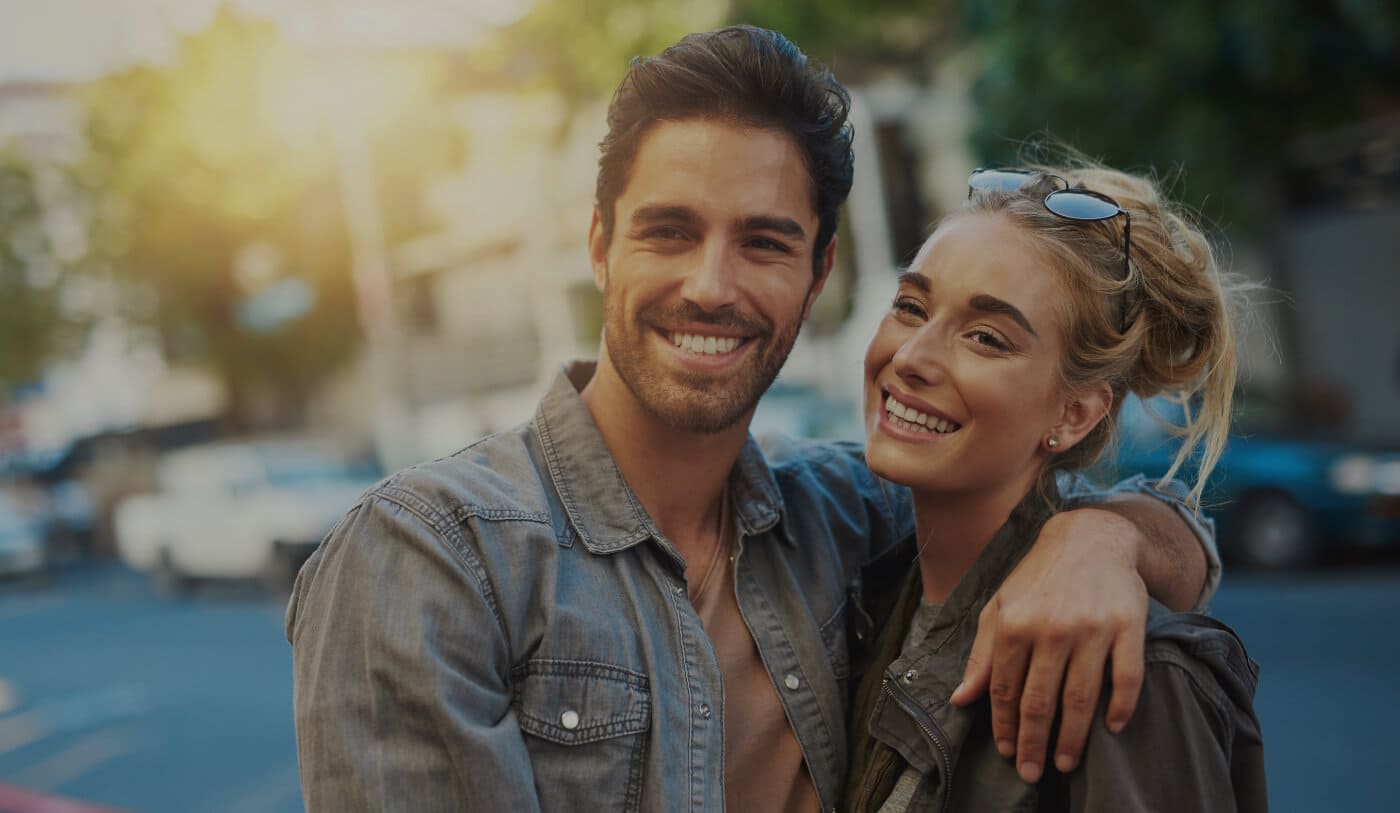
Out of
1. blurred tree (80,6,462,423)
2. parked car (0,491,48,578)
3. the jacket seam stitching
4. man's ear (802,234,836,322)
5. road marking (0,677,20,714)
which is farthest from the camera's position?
blurred tree (80,6,462,423)

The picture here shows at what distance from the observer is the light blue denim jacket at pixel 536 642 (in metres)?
1.89

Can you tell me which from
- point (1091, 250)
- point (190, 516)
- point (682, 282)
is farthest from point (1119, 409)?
point (190, 516)

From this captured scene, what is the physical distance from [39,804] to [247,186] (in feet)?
64.6

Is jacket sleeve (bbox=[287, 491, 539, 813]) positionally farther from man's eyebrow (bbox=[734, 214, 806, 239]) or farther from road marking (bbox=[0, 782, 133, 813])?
road marking (bbox=[0, 782, 133, 813])

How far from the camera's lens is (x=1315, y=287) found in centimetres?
1527

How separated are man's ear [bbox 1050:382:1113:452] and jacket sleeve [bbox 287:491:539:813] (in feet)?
3.51

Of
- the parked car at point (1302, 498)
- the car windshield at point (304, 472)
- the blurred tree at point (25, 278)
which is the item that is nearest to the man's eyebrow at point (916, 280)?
the parked car at point (1302, 498)

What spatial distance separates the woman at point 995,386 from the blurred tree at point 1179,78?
7.45 m

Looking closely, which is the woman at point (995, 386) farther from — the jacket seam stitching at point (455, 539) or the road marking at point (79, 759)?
the road marking at point (79, 759)

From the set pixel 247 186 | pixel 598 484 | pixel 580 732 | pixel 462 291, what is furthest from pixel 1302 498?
pixel 462 291

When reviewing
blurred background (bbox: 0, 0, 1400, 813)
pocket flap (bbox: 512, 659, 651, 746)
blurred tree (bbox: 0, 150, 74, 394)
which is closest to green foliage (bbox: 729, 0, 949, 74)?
blurred background (bbox: 0, 0, 1400, 813)

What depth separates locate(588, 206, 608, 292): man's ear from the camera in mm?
2688

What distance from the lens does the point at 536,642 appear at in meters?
2.09

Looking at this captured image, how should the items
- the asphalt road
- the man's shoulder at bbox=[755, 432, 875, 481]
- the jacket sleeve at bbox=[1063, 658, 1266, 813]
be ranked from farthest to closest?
1. the asphalt road
2. the man's shoulder at bbox=[755, 432, 875, 481]
3. the jacket sleeve at bbox=[1063, 658, 1266, 813]
